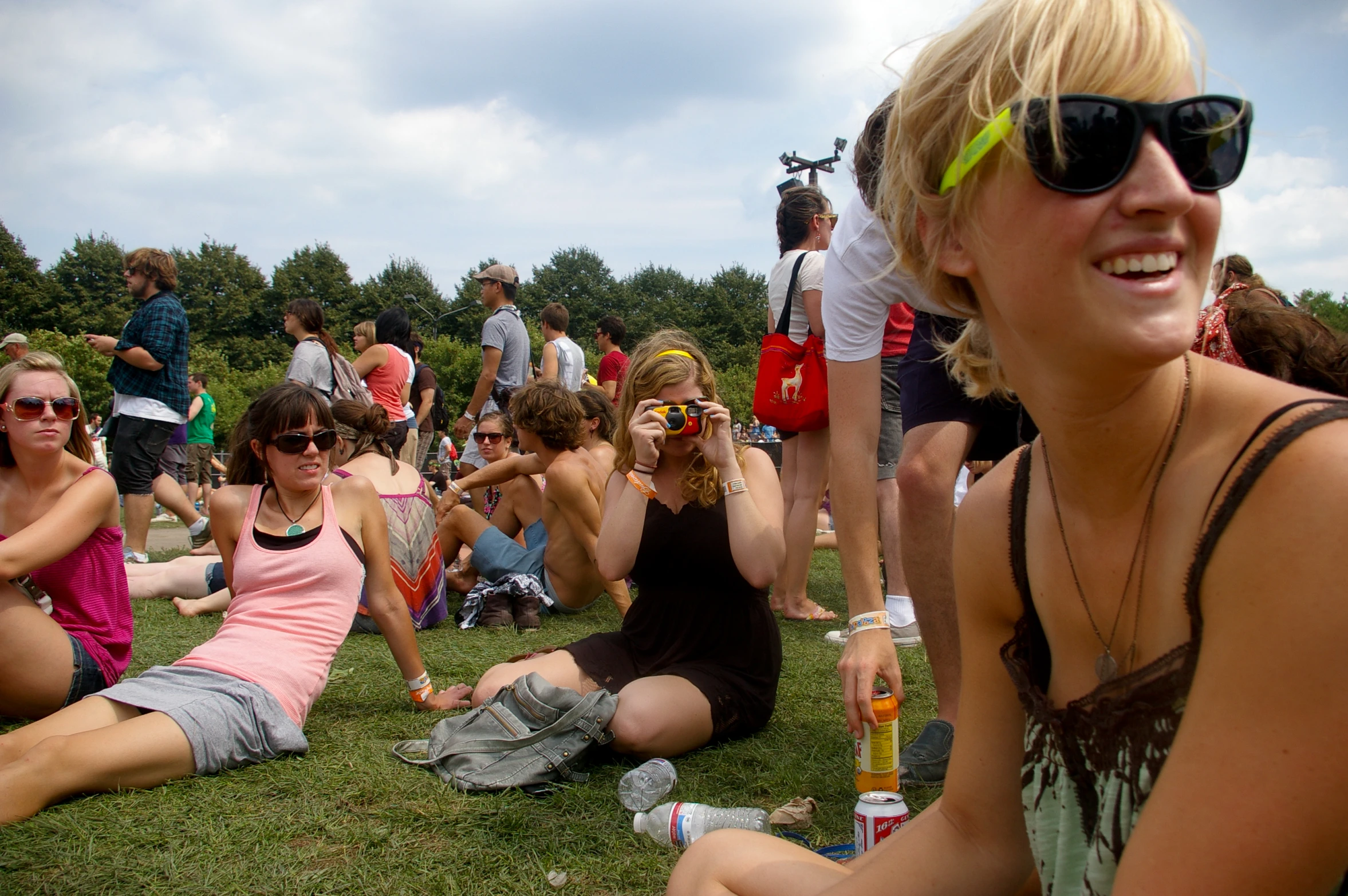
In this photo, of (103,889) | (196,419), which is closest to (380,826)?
(103,889)

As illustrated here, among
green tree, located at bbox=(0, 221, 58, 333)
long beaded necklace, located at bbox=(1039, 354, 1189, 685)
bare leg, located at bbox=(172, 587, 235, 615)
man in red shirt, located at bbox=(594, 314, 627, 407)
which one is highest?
green tree, located at bbox=(0, 221, 58, 333)

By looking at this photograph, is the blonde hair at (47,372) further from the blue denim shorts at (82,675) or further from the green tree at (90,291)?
the green tree at (90,291)

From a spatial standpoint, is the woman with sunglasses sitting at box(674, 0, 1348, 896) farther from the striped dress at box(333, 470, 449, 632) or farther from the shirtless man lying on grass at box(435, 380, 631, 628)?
the striped dress at box(333, 470, 449, 632)

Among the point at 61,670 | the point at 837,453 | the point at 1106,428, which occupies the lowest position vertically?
the point at 61,670

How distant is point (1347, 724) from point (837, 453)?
6.95 feet

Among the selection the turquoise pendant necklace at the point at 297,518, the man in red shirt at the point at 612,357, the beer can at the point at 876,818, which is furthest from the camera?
the man in red shirt at the point at 612,357

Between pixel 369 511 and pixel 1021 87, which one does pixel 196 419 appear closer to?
pixel 369 511

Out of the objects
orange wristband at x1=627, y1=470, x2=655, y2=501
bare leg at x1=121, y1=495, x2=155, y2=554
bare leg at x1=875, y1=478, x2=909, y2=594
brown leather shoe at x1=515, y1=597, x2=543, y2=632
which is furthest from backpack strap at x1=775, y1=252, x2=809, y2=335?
bare leg at x1=121, y1=495, x2=155, y2=554

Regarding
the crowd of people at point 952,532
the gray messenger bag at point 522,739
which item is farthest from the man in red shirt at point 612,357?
the gray messenger bag at point 522,739

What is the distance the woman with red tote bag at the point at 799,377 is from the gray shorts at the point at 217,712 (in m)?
2.72

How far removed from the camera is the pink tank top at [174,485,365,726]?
3.30 meters

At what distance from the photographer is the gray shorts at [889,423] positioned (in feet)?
16.8

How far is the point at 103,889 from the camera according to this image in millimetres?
2260

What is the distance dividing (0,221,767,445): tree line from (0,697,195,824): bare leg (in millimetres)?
42430
